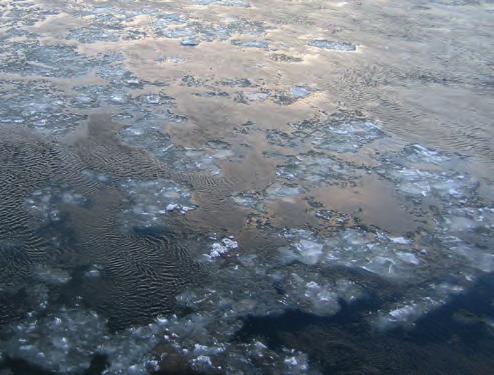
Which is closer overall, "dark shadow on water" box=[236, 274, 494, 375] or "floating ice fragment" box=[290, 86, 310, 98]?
"dark shadow on water" box=[236, 274, 494, 375]

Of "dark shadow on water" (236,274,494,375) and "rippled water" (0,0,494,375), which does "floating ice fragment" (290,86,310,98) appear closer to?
"rippled water" (0,0,494,375)

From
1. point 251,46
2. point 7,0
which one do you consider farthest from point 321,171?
point 7,0

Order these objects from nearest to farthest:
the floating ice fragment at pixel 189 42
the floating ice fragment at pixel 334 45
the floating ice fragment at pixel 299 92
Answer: the floating ice fragment at pixel 299 92 < the floating ice fragment at pixel 189 42 < the floating ice fragment at pixel 334 45

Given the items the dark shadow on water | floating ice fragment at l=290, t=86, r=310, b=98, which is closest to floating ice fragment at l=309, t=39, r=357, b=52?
floating ice fragment at l=290, t=86, r=310, b=98

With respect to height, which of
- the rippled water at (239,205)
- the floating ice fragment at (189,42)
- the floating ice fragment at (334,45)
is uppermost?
the floating ice fragment at (189,42)

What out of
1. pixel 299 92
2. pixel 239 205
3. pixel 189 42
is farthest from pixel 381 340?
pixel 189 42

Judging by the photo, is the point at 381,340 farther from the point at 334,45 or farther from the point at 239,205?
the point at 334,45

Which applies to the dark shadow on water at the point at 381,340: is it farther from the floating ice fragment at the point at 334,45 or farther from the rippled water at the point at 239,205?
the floating ice fragment at the point at 334,45

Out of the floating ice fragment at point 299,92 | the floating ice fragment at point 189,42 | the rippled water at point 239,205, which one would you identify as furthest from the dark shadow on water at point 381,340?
the floating ice fragment at point 189,42
